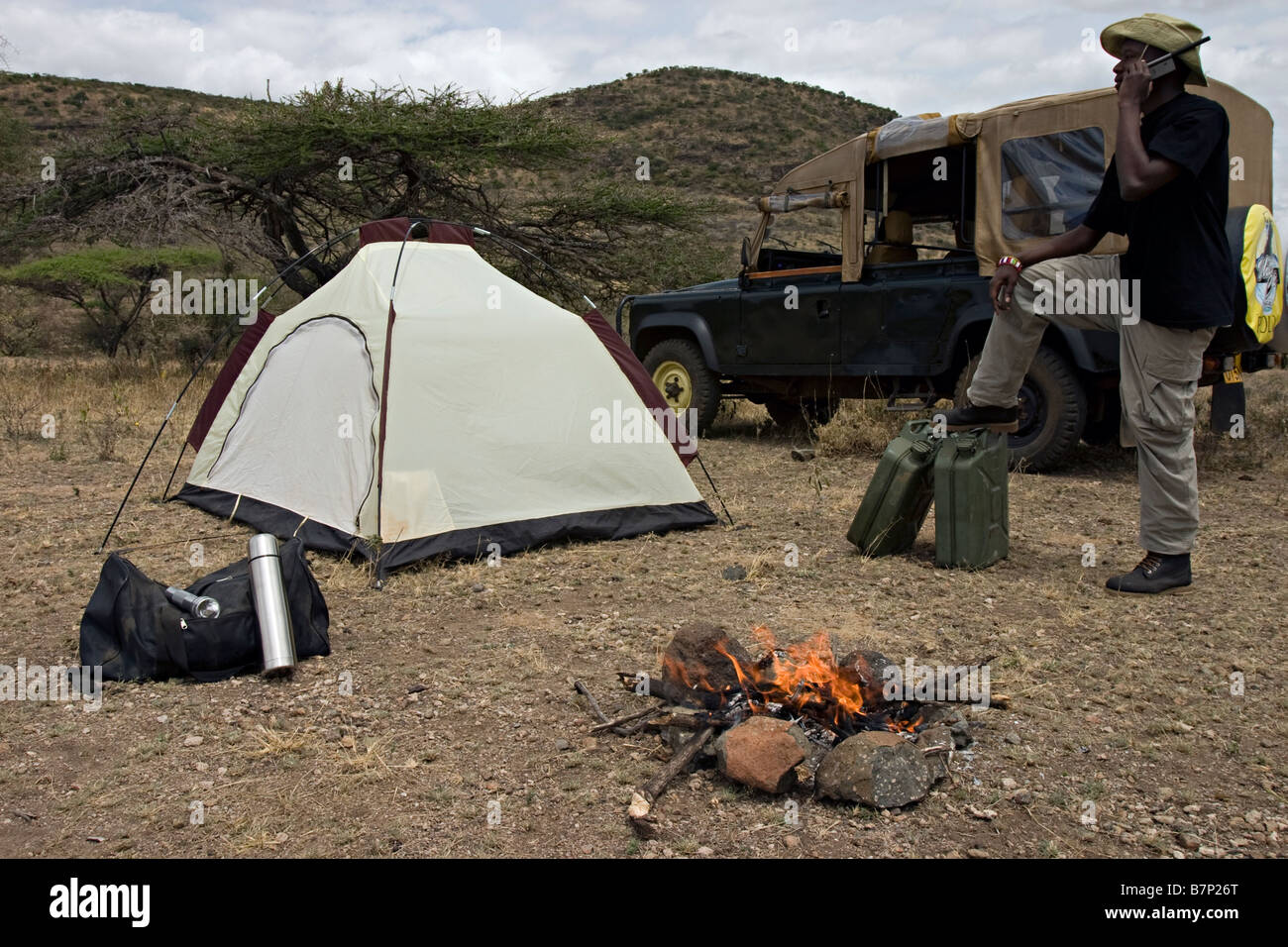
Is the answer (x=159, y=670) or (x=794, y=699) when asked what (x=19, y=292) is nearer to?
(x=159, y=670)

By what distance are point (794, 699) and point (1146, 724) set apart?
1112mm

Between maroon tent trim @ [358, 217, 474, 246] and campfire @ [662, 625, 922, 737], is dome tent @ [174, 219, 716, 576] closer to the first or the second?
maroon tent trim @ [358, 217, 474, 246]

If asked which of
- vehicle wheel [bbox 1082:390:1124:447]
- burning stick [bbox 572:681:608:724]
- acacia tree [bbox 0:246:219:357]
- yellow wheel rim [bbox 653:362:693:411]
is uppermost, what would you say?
acacia tree [bbox 0:246:219:357]

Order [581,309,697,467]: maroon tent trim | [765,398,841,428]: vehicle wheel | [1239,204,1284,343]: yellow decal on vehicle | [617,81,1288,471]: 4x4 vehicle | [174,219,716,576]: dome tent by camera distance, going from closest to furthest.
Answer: [174,219,716,576]: dome tent < [1239,204,1284,343]: yellow decal on vehicle < [581,309,697,467]: maroon tent trim < [617,81,1288,471]: 4x4 vehicle < [765,398,841,428]: vehicle wheel

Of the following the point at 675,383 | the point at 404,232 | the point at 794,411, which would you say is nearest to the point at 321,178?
the point at 675,383

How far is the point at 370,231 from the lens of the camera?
20.8ft

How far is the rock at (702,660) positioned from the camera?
3568 millimetres

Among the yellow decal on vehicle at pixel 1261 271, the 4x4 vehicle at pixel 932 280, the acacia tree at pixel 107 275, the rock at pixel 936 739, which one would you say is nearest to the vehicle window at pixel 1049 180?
the 4x4 vehicle at pixel 932 280

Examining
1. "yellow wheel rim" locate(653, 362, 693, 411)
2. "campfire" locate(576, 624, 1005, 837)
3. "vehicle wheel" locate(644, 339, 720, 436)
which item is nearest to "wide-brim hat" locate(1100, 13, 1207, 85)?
"campfire" locate(576, 624, 1005, 837)

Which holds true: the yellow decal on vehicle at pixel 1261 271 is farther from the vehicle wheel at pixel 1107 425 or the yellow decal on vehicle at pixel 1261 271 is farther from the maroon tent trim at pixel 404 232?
the maroon tent trim at pixel 404 232

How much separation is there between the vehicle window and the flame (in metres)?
5.05

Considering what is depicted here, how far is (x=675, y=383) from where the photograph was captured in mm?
10070

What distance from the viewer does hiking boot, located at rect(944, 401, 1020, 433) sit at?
17.0 ft

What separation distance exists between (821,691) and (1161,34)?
2986 millimetres
